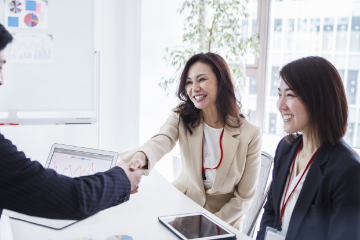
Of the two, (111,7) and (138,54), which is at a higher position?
(111,7)

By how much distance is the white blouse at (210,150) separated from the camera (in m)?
2.02

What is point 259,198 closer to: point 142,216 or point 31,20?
point 142,216

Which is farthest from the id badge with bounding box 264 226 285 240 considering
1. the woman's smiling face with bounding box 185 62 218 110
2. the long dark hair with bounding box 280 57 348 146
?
the woman's smiling face with bounding box 185 62 218 110

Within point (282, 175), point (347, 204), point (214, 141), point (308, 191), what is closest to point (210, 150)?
point (214, 141)

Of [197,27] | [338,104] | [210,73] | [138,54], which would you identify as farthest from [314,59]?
[138,54]

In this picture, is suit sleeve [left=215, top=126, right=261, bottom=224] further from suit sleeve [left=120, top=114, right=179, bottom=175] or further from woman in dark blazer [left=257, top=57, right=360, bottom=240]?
suit sleeve [left=120, top=114, right=179, bottom=175]

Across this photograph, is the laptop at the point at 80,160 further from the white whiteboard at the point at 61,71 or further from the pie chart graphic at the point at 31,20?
the pie chart graphic at the point at 31,20

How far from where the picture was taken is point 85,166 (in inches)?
63.2

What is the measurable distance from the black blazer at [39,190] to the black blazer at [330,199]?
86 cm

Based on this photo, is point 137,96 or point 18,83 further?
point 137,96

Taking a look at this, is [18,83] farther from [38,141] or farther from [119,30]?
[119,30]

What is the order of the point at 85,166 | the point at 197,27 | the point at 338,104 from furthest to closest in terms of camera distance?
the point at 197,27 < the point at 85,166 < the point at 338,104

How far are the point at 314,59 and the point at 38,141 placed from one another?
2.59 meters

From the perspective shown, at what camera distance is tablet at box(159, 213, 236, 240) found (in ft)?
4.09
